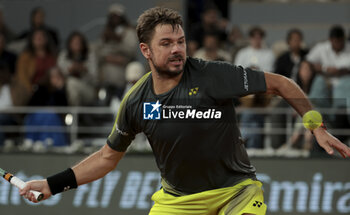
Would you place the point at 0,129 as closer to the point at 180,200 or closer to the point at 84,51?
the point at 84,51

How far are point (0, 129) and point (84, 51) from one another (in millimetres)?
2007

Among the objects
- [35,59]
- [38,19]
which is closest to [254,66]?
[35,59]

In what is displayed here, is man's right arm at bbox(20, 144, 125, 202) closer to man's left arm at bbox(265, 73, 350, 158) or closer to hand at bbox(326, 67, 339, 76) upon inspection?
man's left arm at bbox(265, 73, 350, 158)

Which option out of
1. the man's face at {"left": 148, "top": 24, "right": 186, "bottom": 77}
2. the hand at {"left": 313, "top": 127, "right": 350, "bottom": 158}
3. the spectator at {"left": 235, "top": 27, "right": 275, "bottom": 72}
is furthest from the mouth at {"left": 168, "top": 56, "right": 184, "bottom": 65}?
the spectator at {"left": 235, "top": 27, "right": 275, "bottom": 72}

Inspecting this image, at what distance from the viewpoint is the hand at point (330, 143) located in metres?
4.89

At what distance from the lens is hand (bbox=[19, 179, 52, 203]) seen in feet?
18.4

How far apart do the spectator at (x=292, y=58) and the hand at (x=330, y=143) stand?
19.6ft

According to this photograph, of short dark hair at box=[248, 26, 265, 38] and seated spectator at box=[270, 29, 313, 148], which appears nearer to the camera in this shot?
seated spectator at box=[270, 29, 313, 148]

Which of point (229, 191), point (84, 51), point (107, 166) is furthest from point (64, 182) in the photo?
point (84, 51)

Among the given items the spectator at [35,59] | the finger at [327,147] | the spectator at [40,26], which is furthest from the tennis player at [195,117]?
the spectator at [40,26]

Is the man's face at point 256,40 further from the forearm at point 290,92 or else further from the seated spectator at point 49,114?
the forearm at point 290,92

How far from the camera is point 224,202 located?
17.7 feet

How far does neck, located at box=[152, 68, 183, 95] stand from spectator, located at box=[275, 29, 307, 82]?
19.2 feet

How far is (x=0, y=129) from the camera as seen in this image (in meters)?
11.4
